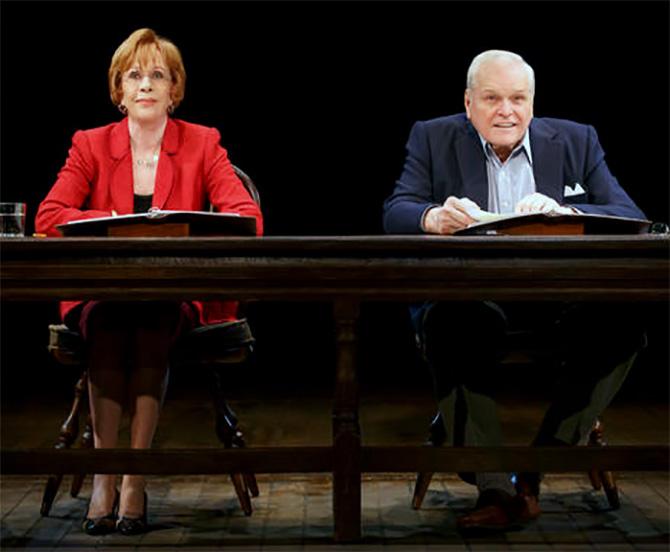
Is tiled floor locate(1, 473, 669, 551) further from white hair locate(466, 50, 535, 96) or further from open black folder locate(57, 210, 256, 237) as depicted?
white hair locate(466, 50, 535, 96)

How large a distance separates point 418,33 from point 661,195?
4.72 feet

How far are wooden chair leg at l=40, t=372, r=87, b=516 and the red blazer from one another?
0.42 m

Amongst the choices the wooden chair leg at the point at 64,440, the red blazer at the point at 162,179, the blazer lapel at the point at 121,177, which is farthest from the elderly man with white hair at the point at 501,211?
the wooden chair leg at the point at 64,440

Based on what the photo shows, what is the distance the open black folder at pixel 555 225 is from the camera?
2715 millimetres

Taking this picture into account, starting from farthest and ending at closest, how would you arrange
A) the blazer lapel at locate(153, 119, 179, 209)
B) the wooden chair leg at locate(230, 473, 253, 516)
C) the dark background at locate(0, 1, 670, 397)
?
the dark background at locate(0, 1, 670, 397) < the blazer lapel at locate(153, 119, 179, 209) < the wooden chair leg at locate(230, 473, 253, 516)

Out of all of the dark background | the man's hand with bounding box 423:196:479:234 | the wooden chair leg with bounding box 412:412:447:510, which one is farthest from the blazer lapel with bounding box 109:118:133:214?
the dark background

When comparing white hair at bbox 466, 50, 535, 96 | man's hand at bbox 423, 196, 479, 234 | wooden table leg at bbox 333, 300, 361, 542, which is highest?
white hair at bbox 466, 50, 535, 96

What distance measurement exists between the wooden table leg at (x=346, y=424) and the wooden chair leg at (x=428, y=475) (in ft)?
1.42

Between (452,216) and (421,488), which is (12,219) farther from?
(421,488)

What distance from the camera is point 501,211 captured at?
3.37m

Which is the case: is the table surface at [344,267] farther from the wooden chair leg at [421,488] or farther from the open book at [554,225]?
the wooden chair leg at [421,488]

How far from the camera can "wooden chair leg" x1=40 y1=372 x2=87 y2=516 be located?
3158 millimetres

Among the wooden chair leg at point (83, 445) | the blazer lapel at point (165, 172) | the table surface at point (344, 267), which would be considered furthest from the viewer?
the blazer lapel at point (165, 172)

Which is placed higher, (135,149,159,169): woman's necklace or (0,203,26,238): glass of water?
(135,149,159,169): woman's necklace
